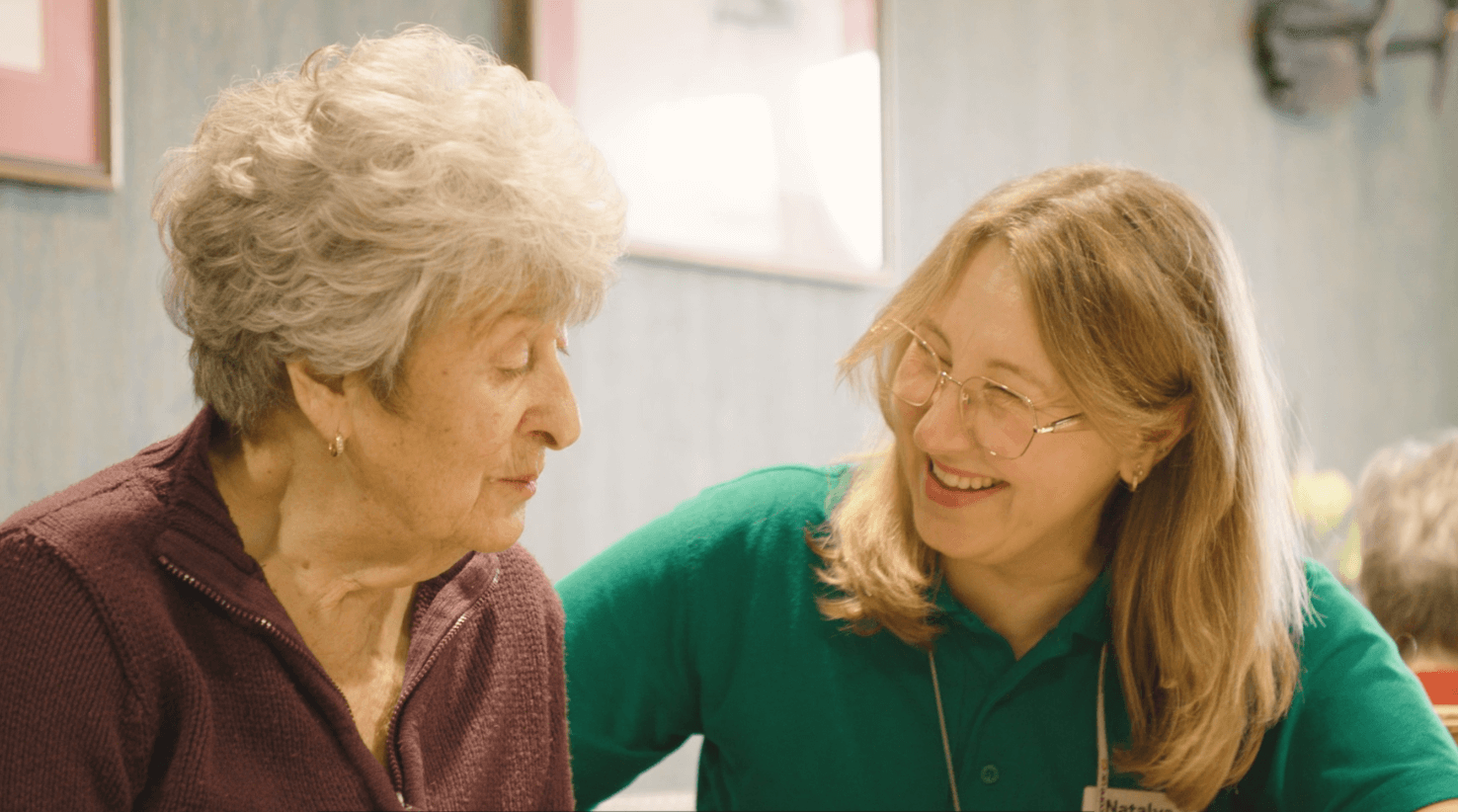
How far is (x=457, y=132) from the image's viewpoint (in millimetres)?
1080

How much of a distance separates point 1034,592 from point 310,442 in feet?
3.09

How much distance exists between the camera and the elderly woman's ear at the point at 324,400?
1094 mm

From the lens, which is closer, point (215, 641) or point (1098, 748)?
point (215, 641)

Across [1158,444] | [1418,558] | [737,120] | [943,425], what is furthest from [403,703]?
[1418,558]

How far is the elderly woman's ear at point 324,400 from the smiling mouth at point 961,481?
73 centimetres

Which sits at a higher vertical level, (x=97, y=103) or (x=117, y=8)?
(x=117, y=8)

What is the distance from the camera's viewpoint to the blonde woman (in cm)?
147

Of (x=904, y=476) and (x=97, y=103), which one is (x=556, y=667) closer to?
(x=904, y=476)

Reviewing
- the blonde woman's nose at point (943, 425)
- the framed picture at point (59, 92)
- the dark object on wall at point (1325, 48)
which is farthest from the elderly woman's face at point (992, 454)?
the dark object on wall at point (1325, 48)

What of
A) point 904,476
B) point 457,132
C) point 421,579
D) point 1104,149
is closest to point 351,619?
point 421,579

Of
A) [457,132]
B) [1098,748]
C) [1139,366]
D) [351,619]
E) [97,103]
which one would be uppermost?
[97,103]

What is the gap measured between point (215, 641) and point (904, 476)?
2.86 ft

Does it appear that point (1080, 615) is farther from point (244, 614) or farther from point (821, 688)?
point (244, 614)

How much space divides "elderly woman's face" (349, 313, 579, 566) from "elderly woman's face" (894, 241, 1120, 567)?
1.71 feet
